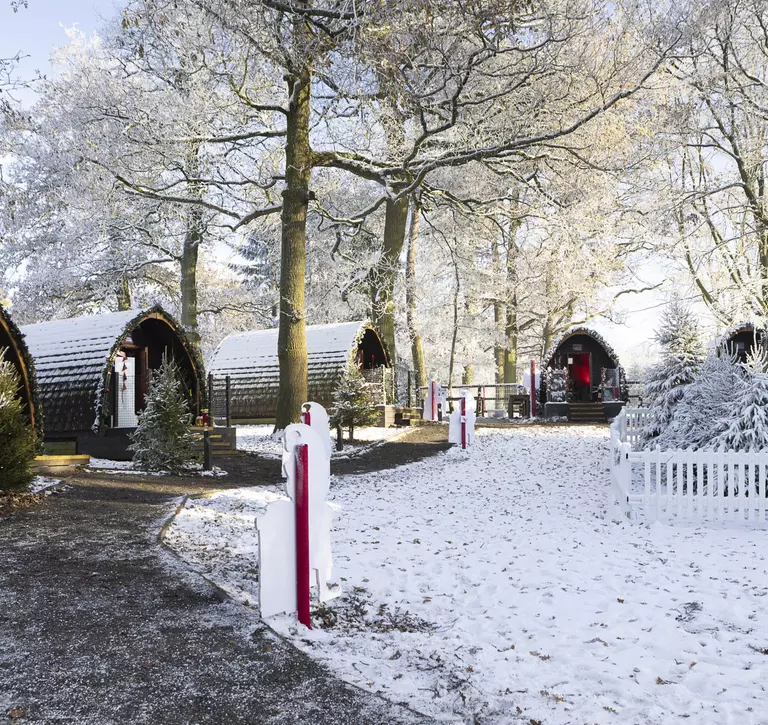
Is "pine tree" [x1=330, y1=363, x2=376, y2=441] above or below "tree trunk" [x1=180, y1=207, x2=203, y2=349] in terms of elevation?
below

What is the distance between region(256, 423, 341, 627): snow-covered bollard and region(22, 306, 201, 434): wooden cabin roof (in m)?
10.6

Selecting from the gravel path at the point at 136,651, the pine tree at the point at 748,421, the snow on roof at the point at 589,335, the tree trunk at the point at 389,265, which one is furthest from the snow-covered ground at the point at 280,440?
the gravel path at the point at 136,651

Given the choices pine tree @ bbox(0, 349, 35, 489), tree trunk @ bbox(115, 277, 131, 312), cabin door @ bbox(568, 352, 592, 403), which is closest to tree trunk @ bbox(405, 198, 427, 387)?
cabin door @ bbox(568, 352, 592, 403)

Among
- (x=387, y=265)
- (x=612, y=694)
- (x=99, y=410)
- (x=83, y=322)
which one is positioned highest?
(x=387, y=265)

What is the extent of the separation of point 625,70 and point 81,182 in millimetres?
15859

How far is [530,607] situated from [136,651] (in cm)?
310

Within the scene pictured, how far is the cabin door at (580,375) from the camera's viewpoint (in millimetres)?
30906

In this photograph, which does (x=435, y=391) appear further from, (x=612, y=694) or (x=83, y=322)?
(x=612, y=694)

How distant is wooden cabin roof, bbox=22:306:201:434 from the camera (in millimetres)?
14578

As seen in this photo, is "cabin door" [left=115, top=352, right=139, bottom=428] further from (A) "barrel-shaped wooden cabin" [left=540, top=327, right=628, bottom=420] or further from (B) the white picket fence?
(A) "barrel-shaped wooden cabin" [left=540, top=327, right=628, bottom=420]

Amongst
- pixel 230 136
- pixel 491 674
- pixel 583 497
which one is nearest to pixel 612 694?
pixel 491 674

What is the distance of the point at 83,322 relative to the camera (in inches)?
653

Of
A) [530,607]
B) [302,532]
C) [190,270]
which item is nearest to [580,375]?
[190,270]

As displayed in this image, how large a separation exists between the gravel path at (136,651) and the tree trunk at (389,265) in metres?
17.8
